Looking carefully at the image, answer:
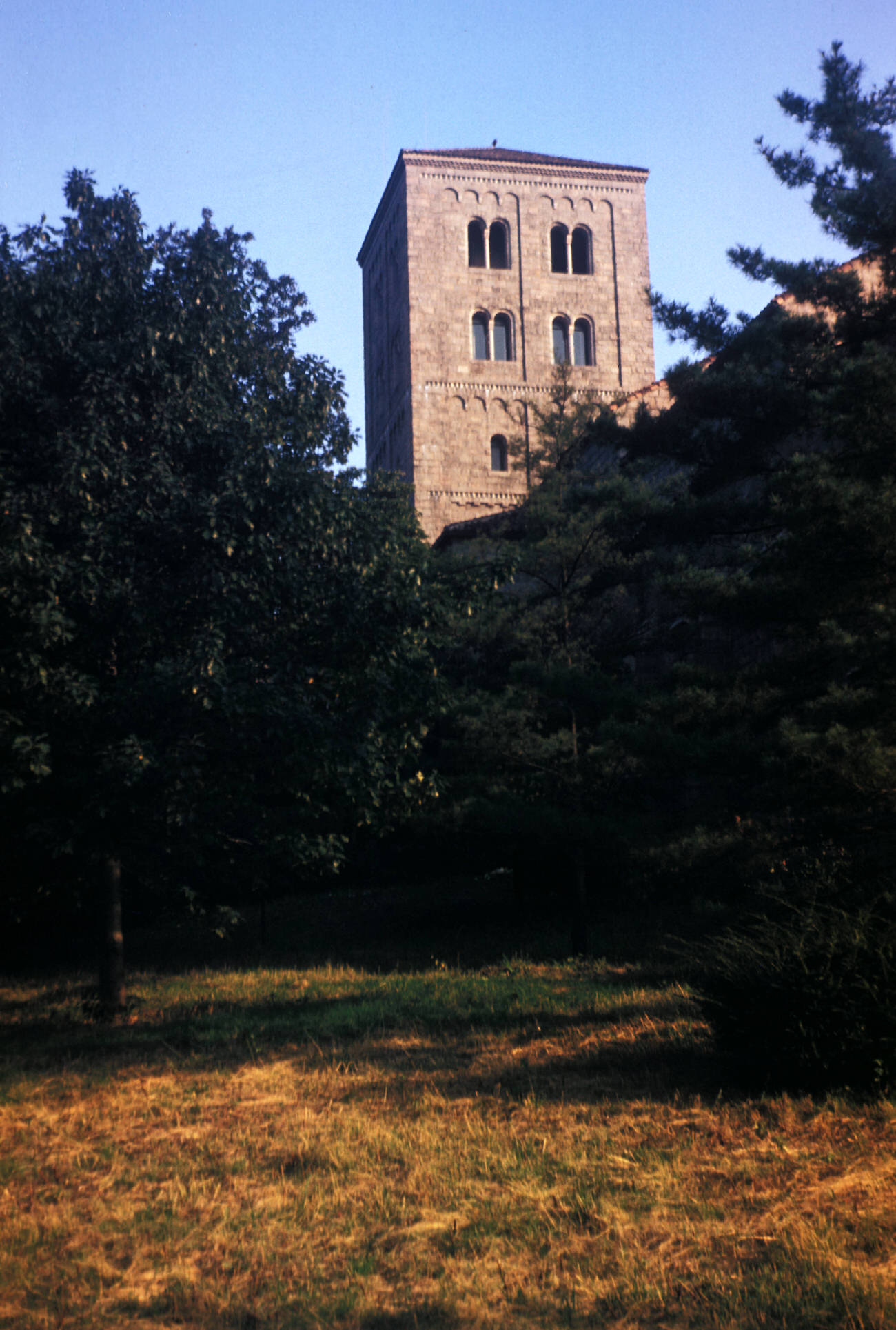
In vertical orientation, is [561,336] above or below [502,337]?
above

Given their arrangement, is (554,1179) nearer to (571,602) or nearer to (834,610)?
(834,610)

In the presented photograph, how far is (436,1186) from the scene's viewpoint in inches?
236

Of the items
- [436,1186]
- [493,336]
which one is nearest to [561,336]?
[493,336]

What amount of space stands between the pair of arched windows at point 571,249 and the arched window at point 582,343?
2887 mm

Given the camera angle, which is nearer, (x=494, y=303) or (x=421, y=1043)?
(x=421, y=1043)

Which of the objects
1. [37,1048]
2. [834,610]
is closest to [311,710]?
[37,1048]

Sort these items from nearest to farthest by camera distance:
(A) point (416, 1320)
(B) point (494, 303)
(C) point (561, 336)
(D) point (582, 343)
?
1. (A) point (416, 1320)
2. (B) point (494, 303)
3. (C) point (561, 336)
4. (D) point (582, 343)

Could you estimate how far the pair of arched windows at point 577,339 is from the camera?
48.9 meters

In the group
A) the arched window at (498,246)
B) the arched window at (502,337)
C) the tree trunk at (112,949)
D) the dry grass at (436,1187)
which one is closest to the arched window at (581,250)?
the arched window at (498,246)

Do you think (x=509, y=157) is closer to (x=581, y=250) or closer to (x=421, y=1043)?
(x=581, y=250)

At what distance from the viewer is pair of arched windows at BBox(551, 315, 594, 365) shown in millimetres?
48875

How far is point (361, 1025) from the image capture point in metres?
11.4

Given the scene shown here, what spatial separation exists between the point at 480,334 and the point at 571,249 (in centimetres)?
661

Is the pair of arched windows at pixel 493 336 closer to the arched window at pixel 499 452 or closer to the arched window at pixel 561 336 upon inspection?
the arched window at pixel 561 336
